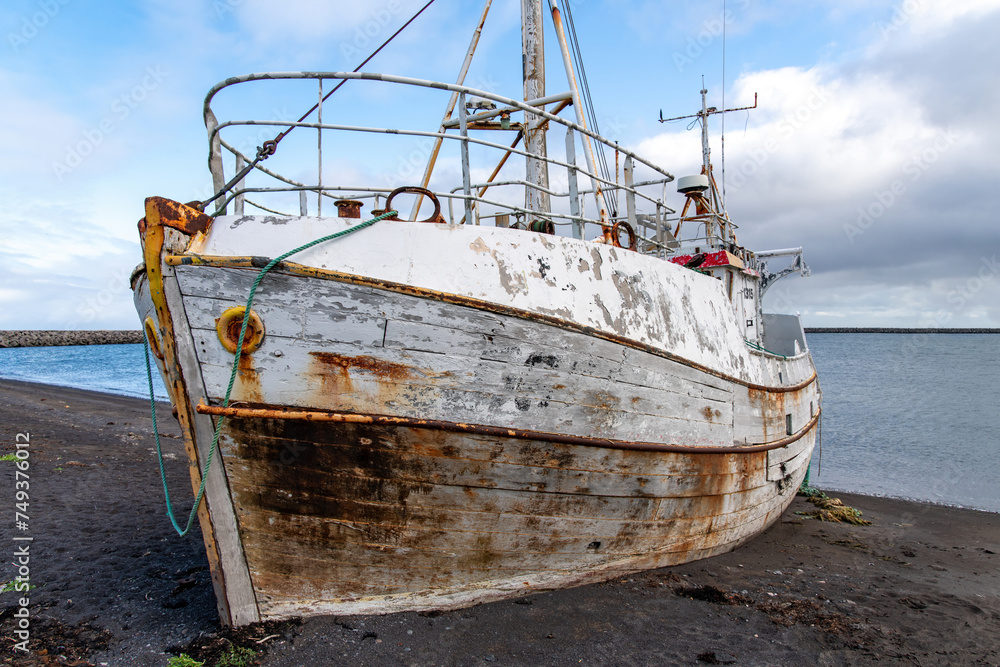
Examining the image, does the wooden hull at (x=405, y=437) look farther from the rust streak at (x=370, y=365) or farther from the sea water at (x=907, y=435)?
the sea water at (x=907, y=435)

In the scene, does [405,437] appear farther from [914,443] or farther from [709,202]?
[914,443]

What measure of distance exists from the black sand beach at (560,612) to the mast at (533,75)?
4.14m

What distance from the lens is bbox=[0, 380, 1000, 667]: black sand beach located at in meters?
3.52

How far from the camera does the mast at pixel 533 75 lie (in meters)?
6.24

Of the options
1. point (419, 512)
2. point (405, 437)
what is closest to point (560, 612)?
point (419, 512)

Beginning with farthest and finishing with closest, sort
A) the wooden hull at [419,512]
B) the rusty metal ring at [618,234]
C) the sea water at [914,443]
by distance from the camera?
the sea water at [914,443]
the rusty metal ring at [618,234]
the wooden hull at [419,512]

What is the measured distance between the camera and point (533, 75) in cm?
635

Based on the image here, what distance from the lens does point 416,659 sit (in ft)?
11.2

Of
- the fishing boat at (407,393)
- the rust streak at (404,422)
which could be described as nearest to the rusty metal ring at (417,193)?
the fishing boat at (407,393)

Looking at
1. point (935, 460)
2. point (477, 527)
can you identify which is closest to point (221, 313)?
point (477, 527)

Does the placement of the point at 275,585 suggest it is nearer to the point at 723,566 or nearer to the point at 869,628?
the point at 723,566

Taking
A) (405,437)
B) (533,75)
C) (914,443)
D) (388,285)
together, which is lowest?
(914,443)

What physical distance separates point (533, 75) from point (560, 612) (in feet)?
17.9

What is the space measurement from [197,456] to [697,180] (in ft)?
25.4
